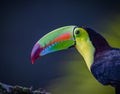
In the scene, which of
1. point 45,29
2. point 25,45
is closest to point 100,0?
point 45,29

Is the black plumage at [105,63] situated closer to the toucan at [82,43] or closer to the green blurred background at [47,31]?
the toucan at [82,43]

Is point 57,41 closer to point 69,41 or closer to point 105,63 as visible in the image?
point 69,41

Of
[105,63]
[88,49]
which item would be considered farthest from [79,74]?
[105,63]

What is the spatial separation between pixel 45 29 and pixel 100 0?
51 centimetres

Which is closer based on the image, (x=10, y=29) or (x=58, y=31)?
(x=58, y=31)

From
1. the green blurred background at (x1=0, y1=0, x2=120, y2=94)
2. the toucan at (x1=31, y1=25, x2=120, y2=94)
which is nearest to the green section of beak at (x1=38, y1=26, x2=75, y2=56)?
the toucan at (x1=31, y1=25, x2=120, y2=94)

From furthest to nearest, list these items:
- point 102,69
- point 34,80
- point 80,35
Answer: point 34,80
point 80,35
point 102,69

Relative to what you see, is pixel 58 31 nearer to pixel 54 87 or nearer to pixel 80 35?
pixel 80 35

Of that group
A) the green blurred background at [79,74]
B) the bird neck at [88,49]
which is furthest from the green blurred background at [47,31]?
the bird neck at [88,49]

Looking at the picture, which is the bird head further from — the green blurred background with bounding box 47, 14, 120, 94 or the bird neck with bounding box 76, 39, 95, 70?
the green blurred background with bounding box 47, 14, 120, 94

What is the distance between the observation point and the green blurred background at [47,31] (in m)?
2.82

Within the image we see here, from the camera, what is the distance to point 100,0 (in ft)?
9.39

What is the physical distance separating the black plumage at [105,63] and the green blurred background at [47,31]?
0.36m

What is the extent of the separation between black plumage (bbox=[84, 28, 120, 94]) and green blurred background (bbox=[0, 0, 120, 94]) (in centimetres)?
36
